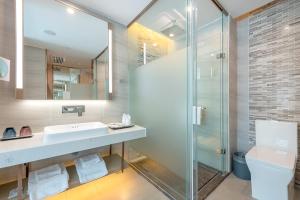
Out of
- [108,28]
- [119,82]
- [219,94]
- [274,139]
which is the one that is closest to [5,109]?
[119,82]

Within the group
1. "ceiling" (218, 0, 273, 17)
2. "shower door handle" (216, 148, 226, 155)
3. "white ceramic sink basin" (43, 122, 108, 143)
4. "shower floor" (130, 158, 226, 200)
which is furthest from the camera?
"shower door handle" (216, 148, 226, 155)

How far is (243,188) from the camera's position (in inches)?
69.4

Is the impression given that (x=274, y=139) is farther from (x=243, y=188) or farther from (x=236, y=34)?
(x=236, y=34)

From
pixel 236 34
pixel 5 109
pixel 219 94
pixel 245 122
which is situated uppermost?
pixel 236 34

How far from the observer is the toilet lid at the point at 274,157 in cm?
137

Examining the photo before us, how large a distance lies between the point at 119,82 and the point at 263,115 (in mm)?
2120

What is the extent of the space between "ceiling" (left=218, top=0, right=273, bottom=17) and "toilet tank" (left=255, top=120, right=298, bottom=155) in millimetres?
1547

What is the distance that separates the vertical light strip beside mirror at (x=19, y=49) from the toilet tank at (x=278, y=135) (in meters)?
2.77

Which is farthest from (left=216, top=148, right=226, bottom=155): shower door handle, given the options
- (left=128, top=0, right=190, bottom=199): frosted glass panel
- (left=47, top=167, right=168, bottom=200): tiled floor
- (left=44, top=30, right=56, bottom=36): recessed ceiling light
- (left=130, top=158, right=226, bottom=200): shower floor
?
(left=44, top=30, right=56, bottom=36): recessed ceiling light

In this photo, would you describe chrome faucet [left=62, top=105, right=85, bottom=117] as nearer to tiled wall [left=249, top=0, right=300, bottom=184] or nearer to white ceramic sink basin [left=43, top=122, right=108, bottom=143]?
white ceramic sink basin [left=43, top=122, right=108, bottom=143]

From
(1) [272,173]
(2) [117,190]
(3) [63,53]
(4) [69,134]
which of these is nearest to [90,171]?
(2) [117,190]

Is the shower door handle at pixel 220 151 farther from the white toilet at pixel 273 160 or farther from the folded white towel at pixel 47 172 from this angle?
the folded white towel at pixel 47 172

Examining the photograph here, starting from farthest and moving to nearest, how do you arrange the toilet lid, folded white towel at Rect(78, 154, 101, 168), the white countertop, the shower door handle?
the shower door handle
folded white towel at Rect(78, 154, 101, 168)
the toilet lid
the white countertop

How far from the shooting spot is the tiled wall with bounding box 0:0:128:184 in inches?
54.7
